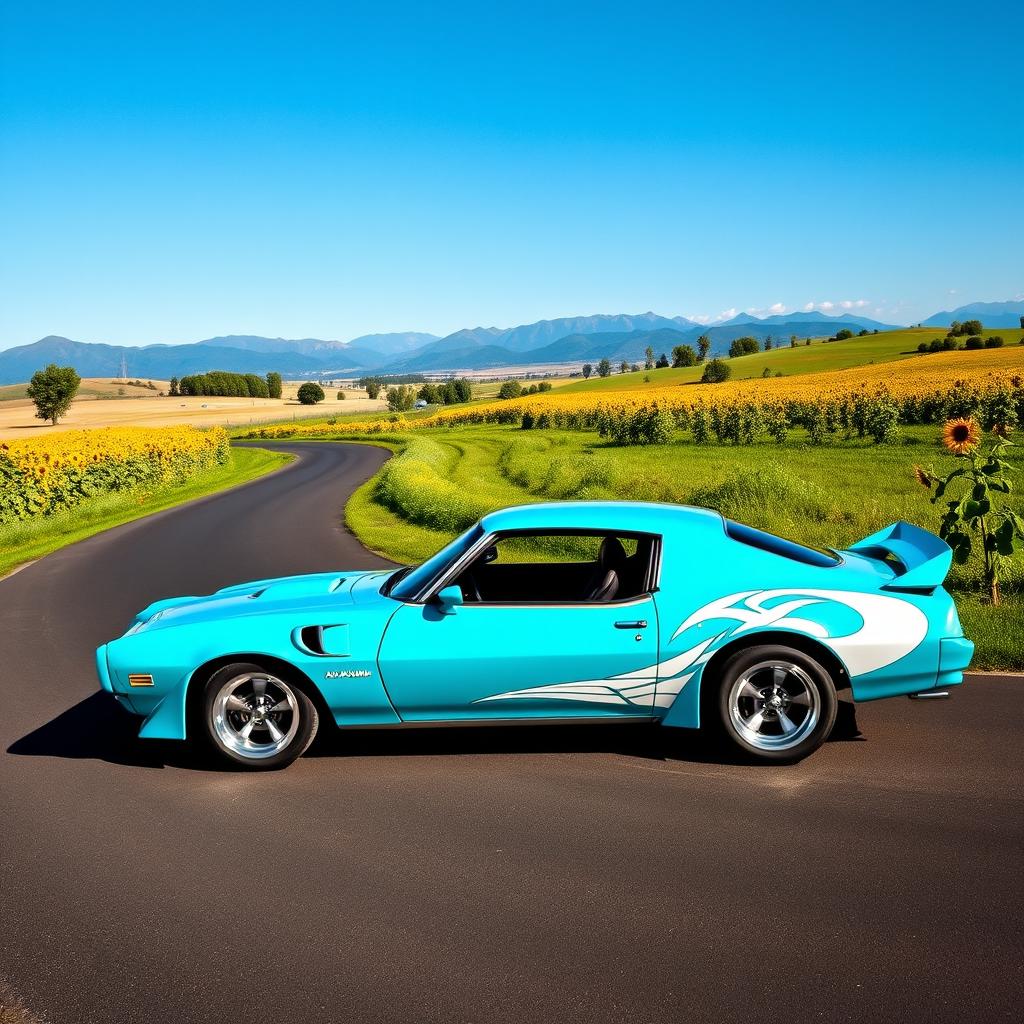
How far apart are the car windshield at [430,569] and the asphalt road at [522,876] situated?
105 cm

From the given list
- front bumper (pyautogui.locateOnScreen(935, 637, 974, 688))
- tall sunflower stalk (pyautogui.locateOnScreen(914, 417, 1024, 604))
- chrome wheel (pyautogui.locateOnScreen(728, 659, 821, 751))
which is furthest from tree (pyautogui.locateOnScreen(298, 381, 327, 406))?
front bumper (pyautogui.locateOnScreen(935, 637, 974, 688))

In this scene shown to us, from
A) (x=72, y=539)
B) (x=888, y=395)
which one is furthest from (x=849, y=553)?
(x=888, y=395)

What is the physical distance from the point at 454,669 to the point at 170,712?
5.61ft

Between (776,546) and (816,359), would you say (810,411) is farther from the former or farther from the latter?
(816,359)

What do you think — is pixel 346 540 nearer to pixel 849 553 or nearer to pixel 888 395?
pixel 849 553

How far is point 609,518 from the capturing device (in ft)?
18.6

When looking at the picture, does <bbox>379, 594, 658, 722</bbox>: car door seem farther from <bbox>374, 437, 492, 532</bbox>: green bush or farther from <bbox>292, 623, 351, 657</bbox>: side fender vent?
<bbox>374, 437, 492, 532</bbox>: green bush

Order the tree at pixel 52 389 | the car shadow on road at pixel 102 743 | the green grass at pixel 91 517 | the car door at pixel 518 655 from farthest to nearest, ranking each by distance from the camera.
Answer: the tree at pixel 52 389, the green grass at pixel 91 517, the car shadow on road at pixel 102 743, the car door at pixel 518 655

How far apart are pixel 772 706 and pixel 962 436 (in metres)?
5.44

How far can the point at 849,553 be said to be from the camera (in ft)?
20.8

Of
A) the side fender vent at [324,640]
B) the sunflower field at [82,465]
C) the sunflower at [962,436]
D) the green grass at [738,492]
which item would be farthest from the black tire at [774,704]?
the sunflower field at [82,465]

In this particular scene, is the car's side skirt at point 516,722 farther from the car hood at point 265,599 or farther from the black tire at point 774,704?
the car hood at point 265,599

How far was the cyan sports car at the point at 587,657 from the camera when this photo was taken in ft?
17.4

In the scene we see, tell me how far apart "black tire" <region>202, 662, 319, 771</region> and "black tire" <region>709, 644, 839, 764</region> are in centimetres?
248
